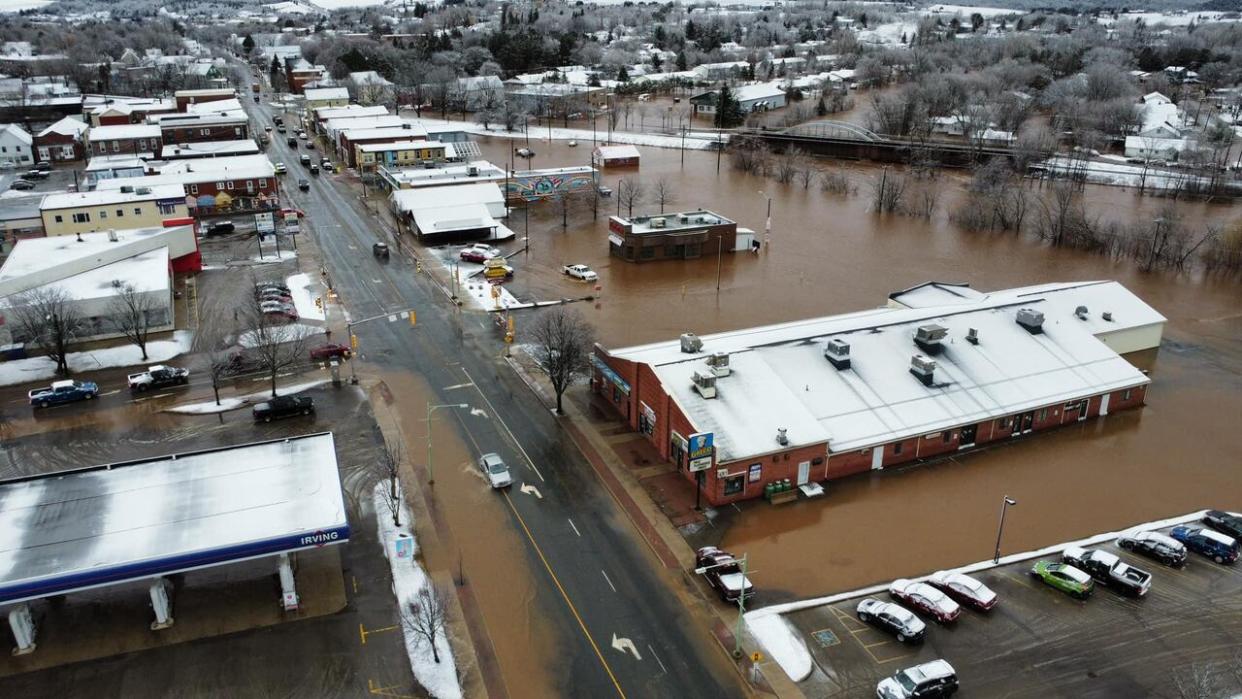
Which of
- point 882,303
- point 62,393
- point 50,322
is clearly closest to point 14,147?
point 50,322

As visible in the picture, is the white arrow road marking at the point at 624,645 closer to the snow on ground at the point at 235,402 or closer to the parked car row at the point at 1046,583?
the parked car row at the point at 1046,583

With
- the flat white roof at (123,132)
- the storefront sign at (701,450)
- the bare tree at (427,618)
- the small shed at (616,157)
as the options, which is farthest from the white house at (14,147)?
the storefront sign at (701,450)

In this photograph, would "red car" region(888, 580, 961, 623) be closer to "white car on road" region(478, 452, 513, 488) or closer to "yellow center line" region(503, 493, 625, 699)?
"yellow center line" region(503, 493, 625, 699)

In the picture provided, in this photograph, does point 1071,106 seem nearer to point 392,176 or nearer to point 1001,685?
point 392,176

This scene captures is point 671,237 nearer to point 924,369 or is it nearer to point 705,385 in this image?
point 924,369

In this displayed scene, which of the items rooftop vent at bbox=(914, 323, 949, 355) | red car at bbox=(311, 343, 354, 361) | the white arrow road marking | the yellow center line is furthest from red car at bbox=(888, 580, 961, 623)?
red car at bbox=(311, 343, 354, 361)
